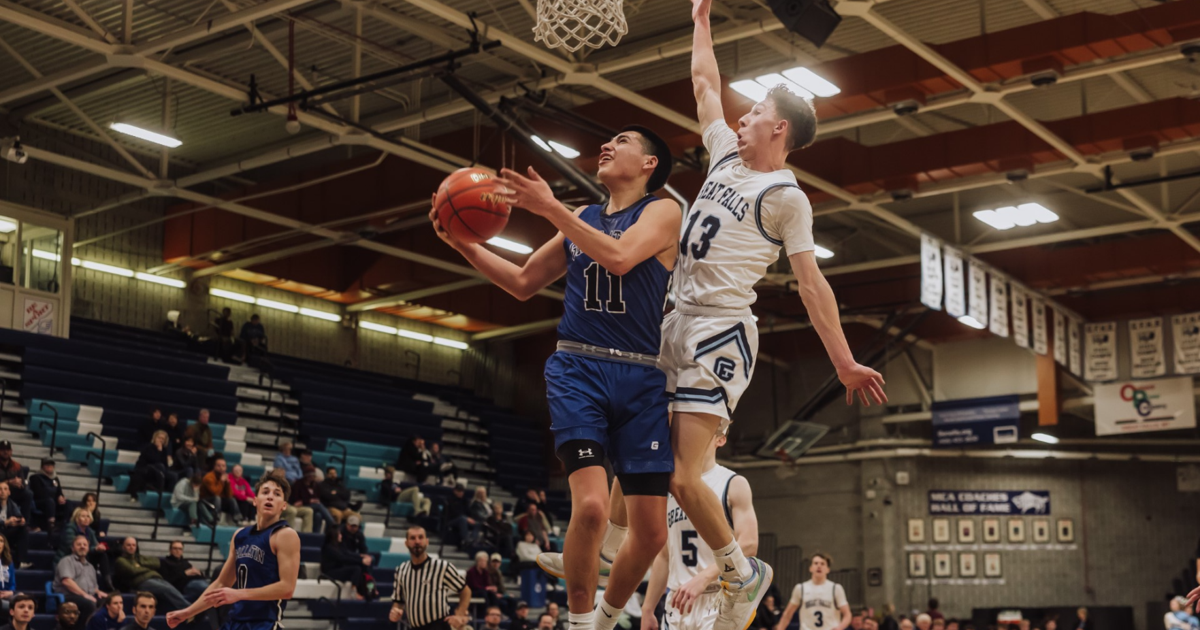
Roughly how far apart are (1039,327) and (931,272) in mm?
4944

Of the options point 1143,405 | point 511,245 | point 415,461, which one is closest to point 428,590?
point 511,245

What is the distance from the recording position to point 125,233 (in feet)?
83.7

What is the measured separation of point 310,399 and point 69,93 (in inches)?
288

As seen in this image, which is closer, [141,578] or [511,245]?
[141,578]

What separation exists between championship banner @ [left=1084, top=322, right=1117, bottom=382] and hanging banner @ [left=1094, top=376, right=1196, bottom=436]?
0.88 ft

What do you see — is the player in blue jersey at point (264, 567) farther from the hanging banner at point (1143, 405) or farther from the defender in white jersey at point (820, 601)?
the hanging banner at point (1143, 405)

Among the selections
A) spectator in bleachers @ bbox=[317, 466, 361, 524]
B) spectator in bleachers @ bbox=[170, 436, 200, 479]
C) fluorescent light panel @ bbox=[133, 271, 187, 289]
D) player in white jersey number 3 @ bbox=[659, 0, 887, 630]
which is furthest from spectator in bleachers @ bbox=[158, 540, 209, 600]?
player in white jersey number 3 @ bbox=[659, 0, 887, 630]

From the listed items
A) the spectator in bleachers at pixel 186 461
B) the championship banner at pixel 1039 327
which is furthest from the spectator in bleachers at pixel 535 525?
the championship banner at pixel 1039 327

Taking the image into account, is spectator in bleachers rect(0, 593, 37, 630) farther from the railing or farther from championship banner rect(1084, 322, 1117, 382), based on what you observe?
championship banner rect(1084, 322, 1117, 382)

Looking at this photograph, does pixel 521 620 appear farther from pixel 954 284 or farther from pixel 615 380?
pixel 615 380

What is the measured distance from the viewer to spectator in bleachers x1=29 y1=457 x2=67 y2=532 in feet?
52.2

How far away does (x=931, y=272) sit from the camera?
20.5 meters

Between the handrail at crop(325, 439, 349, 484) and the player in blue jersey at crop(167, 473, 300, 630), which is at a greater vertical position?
the handrail at crop(325, 439, 349, 484)

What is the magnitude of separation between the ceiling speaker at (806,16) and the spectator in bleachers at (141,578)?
9524 millimetres
